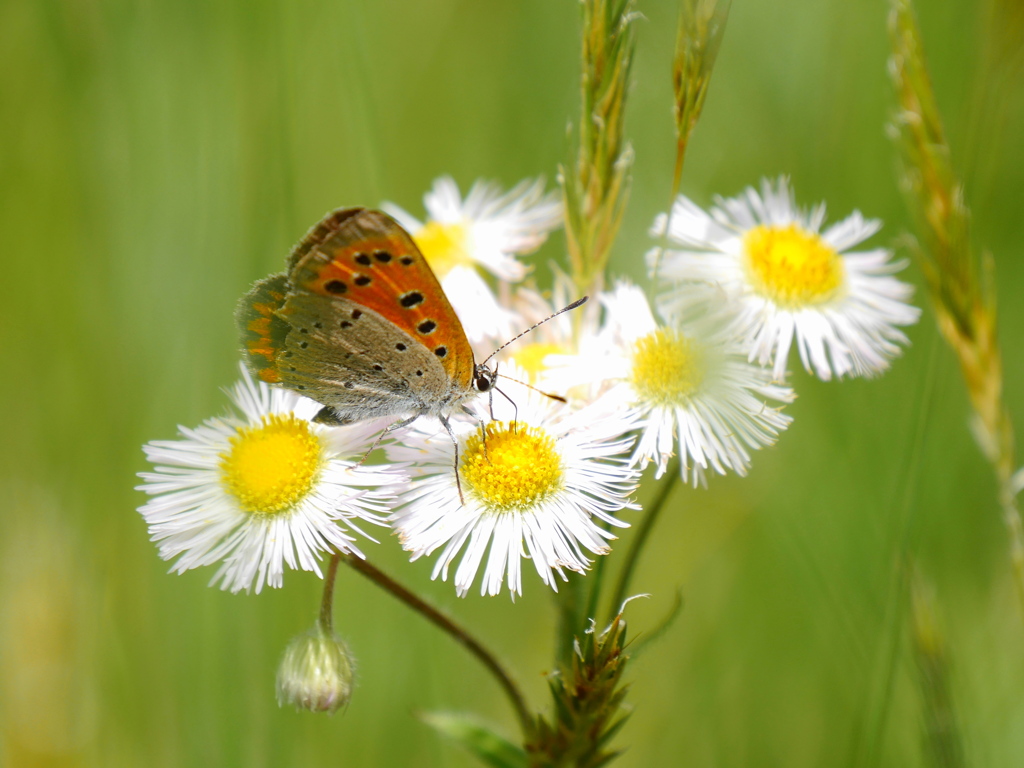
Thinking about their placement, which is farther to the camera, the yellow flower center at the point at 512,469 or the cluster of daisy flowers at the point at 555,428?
the yellow flower center at the point at 512,469

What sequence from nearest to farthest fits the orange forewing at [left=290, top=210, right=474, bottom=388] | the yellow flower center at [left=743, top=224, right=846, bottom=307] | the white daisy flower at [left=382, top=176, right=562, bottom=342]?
the orange forewing at [left=290, top=210, right=474, bottom=388]
the yellow flower center at [left=743, top=224, right=846, bottom=307]
the white daisy flower at [left=382, top=176, right=562, bottom=342]

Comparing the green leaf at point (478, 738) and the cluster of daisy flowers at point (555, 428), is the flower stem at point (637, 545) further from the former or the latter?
the green leaf at point (478, 738)

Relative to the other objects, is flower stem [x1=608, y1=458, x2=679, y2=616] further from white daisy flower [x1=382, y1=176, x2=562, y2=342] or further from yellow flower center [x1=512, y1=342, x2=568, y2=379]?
white daisy flower [x1=382, y1=176, x2=562, y2=342]

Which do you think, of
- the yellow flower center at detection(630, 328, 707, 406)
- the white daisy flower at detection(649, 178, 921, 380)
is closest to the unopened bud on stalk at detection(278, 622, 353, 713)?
the yellow flower center at detection(630, 328, 707, 406)

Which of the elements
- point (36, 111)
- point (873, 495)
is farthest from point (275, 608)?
point (36, 111)

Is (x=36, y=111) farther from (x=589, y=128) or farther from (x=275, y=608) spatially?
(x=589, y=128)

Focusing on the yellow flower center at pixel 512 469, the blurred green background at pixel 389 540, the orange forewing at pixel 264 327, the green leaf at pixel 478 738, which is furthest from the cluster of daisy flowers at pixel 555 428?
the blurred green background at pixel 389 540
